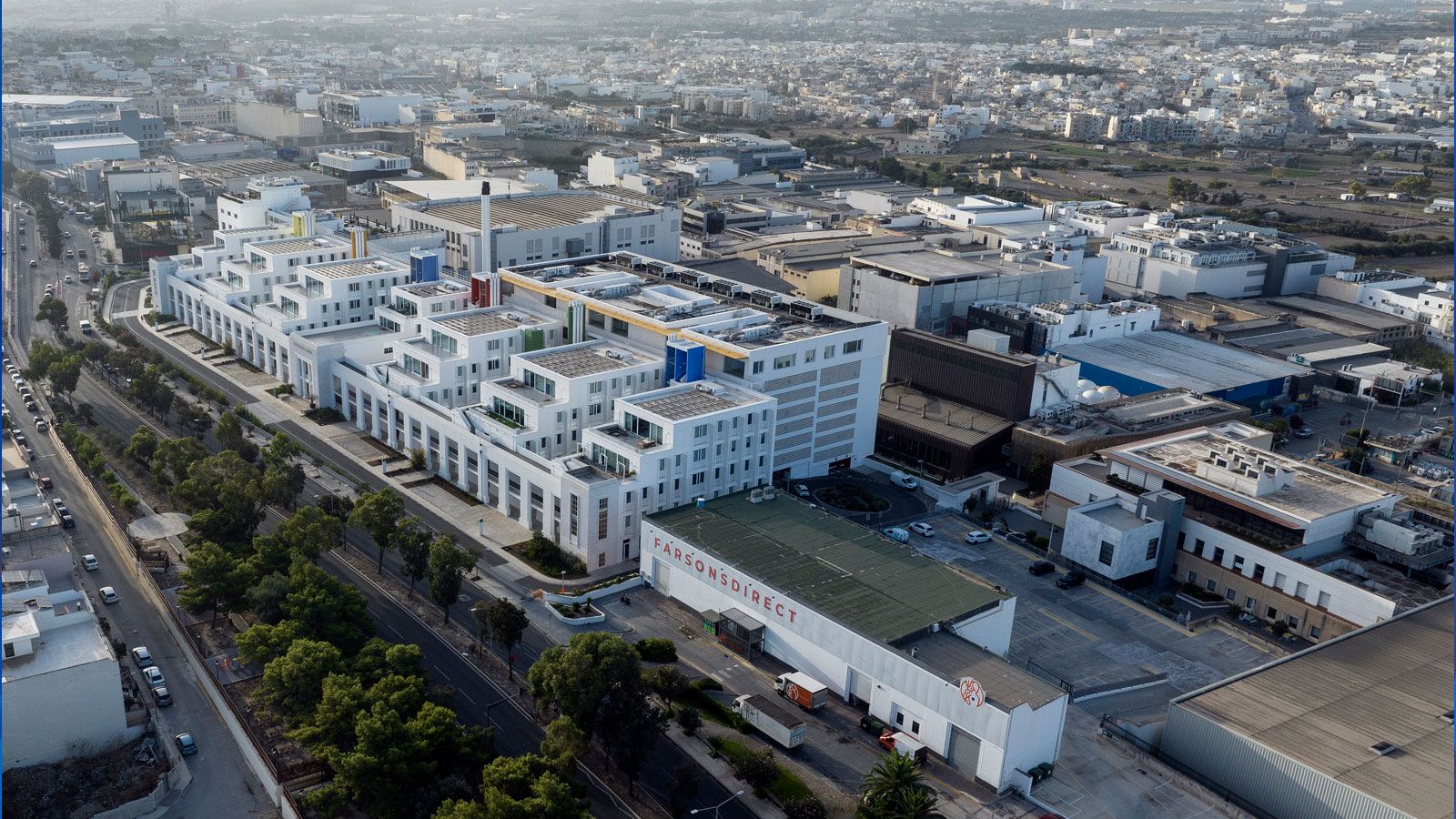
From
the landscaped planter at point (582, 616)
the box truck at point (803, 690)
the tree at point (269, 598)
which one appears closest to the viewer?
the box truck at point (803, 690)

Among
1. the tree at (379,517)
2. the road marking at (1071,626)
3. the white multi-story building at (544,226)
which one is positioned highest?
the white multi-story building at (544,226)

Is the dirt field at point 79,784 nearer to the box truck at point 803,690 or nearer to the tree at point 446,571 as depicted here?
the tree at point 446,571

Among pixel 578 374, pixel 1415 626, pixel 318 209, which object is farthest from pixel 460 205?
pixel 1415 626

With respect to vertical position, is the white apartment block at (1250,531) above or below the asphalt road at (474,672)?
above

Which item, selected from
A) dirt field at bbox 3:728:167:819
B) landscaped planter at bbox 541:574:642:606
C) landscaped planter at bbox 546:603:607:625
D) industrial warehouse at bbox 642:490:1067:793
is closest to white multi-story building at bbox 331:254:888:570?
landscaped planter at bbox 541:574:642:606

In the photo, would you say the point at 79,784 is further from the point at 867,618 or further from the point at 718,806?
the point at 867,618

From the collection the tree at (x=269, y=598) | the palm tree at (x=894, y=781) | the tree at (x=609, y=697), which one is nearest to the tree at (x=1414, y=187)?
the palm tree at (x=894, y=781)

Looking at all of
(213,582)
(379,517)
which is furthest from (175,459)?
(213,582)
